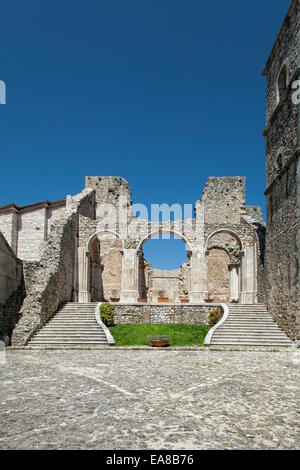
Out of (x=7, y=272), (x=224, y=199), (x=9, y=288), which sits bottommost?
(x=9, y=288)

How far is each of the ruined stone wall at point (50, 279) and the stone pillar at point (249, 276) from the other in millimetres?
10436

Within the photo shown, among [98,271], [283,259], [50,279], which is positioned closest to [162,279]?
[98,271]

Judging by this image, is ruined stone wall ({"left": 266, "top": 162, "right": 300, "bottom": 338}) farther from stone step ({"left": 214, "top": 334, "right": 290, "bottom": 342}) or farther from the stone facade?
stone step ({"left": 214, "top": 334, "right": 290, "bottom": 342})

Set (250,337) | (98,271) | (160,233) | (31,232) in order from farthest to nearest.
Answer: (98,271)
(31,232)
(160,233)
(250,337)

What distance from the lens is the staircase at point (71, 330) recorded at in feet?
50.7

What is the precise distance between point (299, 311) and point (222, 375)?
6981mm

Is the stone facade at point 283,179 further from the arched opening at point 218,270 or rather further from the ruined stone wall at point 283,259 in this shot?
the arched opening at point 218,270

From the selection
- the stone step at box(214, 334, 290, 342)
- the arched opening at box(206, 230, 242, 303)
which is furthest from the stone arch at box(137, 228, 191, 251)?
the stone step at box(214, 334, 290, 342)

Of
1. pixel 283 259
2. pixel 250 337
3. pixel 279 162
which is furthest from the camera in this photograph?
pixel 279 162

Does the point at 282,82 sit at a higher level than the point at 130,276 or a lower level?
higher

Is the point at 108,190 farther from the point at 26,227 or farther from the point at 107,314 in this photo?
the point at 107,314

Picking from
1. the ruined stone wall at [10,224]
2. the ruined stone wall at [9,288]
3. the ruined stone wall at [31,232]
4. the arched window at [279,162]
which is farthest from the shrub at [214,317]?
the ruined stone wall at [10,224]

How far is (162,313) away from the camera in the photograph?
20.1 m

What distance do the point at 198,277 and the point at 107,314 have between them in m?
7.21
